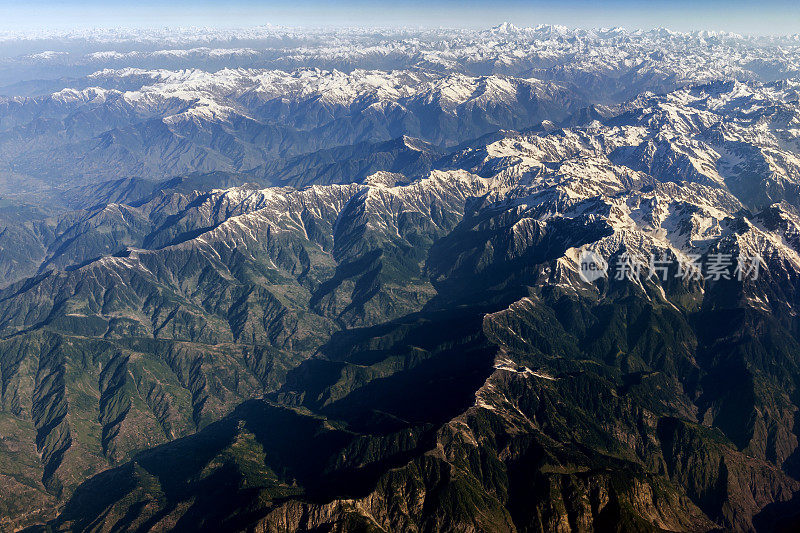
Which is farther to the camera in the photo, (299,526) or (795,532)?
(299,526)

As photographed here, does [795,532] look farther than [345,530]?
No

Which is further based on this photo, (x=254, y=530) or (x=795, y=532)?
(x=254, y=530)

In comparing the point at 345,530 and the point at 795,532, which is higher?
the point at 795,532

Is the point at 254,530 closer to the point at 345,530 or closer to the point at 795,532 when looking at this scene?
the point at 345,530

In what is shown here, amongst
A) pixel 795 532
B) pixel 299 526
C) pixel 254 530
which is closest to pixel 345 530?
pixel 299 526

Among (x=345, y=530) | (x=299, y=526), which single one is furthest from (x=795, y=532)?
(x=299, y=526)

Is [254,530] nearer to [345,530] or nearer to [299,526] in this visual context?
[299,526]

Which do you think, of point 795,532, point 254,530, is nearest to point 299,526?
point 254,530

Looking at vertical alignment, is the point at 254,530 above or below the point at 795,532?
below

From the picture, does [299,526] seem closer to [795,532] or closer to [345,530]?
[345,530]
